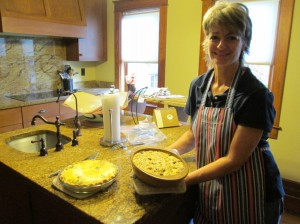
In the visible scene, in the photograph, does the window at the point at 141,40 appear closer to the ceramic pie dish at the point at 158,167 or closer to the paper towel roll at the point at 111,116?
the paper towel roll at the point at 111,116

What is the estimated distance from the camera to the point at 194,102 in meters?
1.21

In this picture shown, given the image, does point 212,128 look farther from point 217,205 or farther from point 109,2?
point 109,2

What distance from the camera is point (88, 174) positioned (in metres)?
0.90

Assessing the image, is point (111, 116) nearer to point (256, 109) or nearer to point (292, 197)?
point (256, 109)

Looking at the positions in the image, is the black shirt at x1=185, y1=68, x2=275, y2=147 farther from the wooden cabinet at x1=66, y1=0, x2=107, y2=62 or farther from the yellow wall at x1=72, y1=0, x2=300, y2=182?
the wooden cabinet at x1=66, y1=0, x2=107, y2=62

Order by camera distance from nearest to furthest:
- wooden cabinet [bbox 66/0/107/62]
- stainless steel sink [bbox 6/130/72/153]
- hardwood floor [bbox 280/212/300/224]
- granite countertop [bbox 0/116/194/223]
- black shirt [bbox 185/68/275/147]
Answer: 1. granite countertop [bbox 0/116/194/223]
2. black shirt [bbox 185/68/275/147]
3. stainless steel sink [bbox 6/130/72/153]
4. hardwood floor [bbox 280/212/300/224]
5. wooden cabinet [bbox 66/0/107/62]

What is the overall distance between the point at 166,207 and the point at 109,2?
3455 millimetres

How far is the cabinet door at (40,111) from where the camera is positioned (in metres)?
2.67

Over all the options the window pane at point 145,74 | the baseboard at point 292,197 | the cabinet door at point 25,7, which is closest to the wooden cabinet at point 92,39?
the window pane at point 145,74

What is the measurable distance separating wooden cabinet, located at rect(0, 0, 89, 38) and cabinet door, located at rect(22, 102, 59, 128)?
817 mm

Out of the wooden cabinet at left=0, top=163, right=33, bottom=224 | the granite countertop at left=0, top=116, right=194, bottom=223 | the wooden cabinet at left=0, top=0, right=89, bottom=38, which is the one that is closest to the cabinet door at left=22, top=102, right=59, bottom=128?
the wooden cabinet at left=0, top=0, right=89, bottom=38

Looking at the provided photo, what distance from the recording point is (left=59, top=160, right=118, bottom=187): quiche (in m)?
0.85

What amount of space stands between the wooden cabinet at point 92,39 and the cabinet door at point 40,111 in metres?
0.91

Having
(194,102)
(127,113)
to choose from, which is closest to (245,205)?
(194,102)
